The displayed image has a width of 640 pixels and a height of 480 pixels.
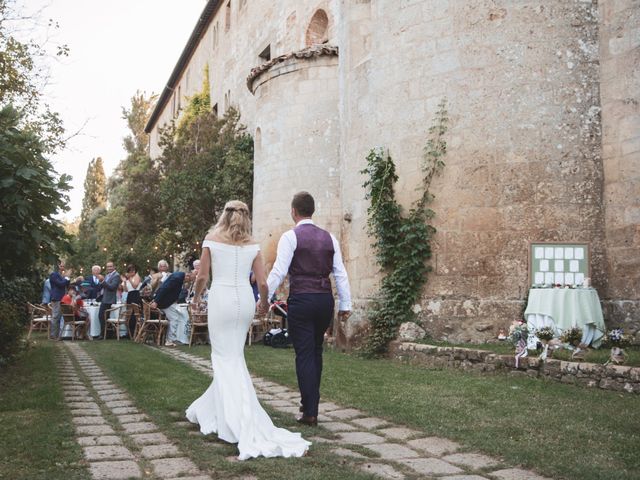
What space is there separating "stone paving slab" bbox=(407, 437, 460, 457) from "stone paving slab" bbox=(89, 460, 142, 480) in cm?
197

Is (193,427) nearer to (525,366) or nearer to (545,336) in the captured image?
(525,366)

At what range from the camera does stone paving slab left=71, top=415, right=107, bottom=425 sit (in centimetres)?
551

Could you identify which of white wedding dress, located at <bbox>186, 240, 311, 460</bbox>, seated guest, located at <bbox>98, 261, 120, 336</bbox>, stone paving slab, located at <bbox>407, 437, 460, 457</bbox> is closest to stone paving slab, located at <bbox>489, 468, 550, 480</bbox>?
stone paving slab, located at <bbox>407, 437, 460, 457</bbox>

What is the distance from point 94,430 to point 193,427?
76 cm

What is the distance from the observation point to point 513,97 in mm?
10172

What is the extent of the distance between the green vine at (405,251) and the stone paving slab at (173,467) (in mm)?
6645

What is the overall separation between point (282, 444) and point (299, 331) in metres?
1.24

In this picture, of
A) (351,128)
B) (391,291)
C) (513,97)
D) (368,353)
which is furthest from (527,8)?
(368,353)

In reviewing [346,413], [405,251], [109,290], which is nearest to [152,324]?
[109,290]

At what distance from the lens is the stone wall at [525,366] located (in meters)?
7.00

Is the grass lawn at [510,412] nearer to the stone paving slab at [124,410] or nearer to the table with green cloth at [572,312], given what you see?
the table with green cloth at [572,312]

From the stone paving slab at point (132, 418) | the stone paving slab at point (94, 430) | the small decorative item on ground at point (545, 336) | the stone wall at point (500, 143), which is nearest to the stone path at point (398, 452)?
the stone paving slab at point (132, 418)

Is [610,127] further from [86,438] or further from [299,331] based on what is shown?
[86,438]

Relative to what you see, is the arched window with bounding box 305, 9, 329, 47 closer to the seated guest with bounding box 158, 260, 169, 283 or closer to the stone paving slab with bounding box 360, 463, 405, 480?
the seated guest with bounding box 158, 260, 169, 283
